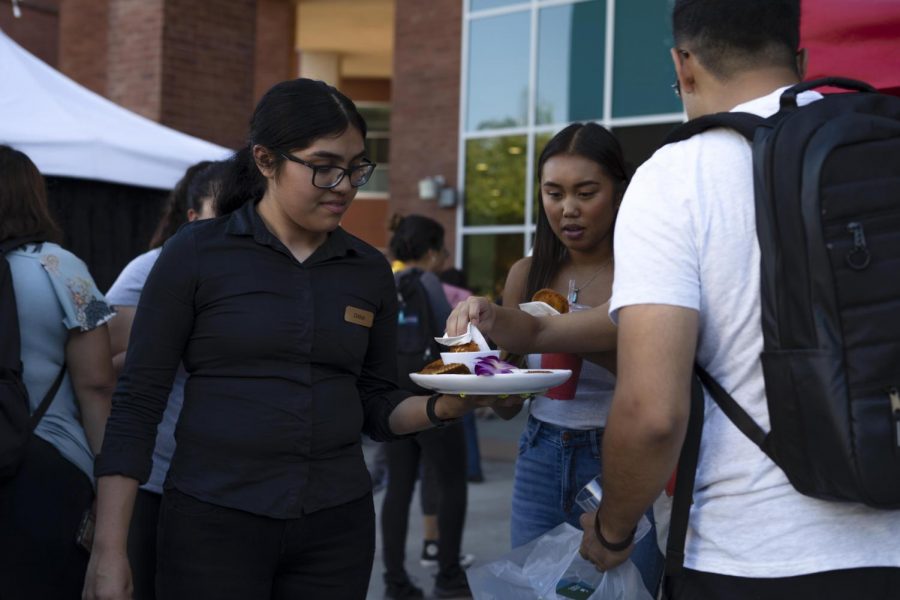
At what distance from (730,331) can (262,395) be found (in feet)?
3.64

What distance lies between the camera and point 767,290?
176 cm

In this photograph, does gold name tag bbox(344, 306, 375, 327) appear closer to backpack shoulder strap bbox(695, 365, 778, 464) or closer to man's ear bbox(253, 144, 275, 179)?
man's ear bbox(253, 144, 275, 179)

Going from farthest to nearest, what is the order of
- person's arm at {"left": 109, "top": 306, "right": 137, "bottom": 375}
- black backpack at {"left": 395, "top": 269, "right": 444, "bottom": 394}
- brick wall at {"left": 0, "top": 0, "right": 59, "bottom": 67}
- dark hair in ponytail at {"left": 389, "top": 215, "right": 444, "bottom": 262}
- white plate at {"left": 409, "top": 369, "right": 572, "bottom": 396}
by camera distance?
brick wall at {"left": 0, "top": 0, "right": 59, "bottom": 67} < dark hair in ponytail at {"left": 389, "top": 215, "right": 444, "bottom": 262} < black backpack at {"left": 395, "top": 269, "right": 444, "bottom": 394} < person's arm at {"left": 109, "top": 306, "right": 137, "bottom": 375} < white plate at {"left": 409, "top": 369, "right": 572, "bottom": 396}

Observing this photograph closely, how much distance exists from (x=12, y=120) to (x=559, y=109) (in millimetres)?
8774

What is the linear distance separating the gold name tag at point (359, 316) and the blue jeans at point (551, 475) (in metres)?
0.70

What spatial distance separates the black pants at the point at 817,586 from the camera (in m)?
1.79

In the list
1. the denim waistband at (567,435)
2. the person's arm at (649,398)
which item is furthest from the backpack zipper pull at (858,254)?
the denim waistband at (567,435)

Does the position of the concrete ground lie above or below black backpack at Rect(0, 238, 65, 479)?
below

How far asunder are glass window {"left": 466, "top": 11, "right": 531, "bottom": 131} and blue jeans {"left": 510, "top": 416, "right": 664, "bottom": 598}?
11.1m

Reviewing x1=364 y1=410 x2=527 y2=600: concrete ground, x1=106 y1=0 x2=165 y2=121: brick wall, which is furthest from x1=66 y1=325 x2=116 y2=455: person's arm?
x1=106 y1=0 x2=165 y2=121: brick wall

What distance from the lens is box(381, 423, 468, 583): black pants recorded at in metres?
5.67

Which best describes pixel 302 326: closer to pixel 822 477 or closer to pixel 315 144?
pixel 315 144

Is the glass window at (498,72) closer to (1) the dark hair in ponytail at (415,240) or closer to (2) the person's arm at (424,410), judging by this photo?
(1) the dark hair in ponytail at (415,240)

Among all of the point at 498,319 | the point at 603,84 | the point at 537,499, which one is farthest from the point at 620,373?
the point at 603,84
